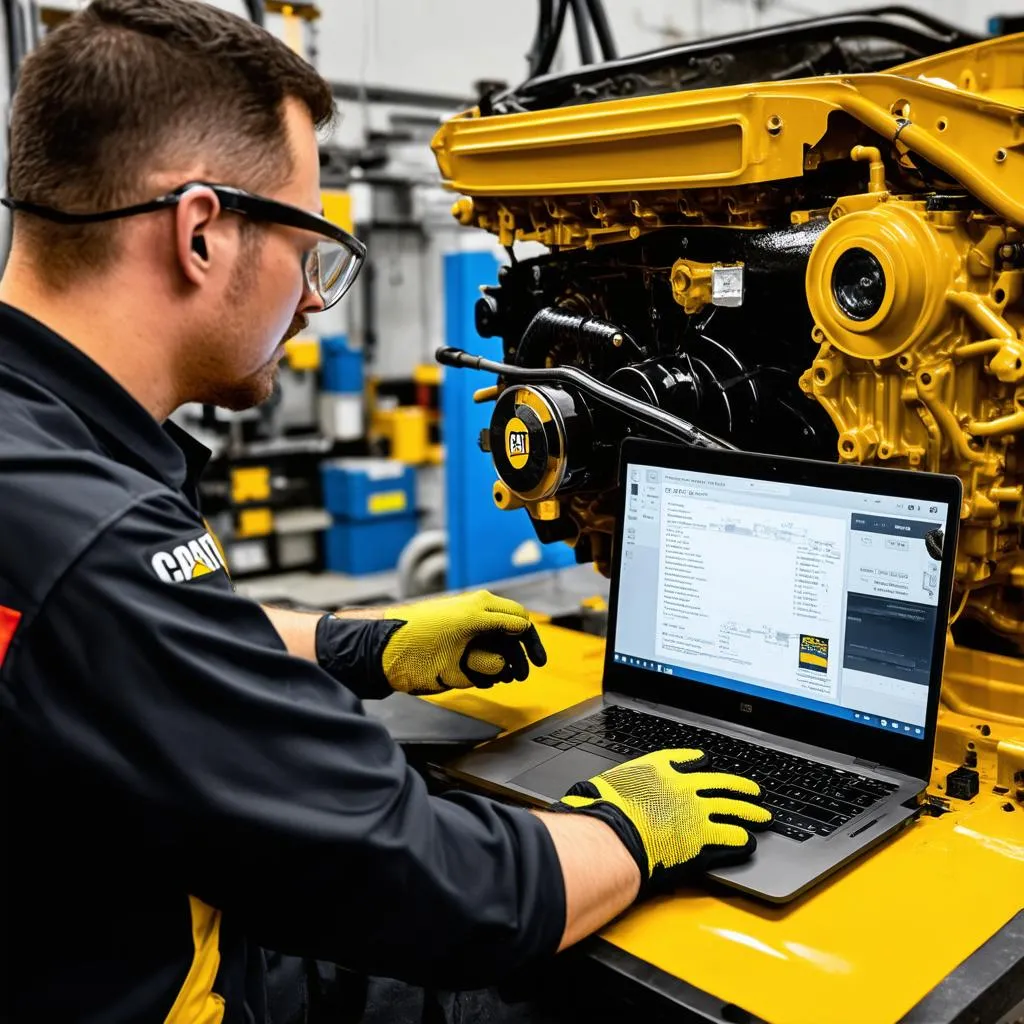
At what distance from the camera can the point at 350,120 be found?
6.30m

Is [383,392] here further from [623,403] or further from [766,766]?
[766,766]

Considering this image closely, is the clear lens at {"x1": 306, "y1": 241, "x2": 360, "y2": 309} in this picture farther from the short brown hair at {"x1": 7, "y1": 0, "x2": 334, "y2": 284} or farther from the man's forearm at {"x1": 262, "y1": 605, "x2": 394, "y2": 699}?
the man's forearm at {"x1": 262, "y1": 605, "x2": 394, "y2": 699}

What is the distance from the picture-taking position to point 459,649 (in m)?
1.55

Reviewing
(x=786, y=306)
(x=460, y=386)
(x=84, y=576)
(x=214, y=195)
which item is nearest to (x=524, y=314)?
(x=786, y=306)

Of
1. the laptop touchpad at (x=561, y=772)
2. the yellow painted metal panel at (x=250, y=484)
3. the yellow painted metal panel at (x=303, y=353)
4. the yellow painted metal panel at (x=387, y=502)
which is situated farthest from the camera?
the yellow painted metal panel at (x=387, y=502)

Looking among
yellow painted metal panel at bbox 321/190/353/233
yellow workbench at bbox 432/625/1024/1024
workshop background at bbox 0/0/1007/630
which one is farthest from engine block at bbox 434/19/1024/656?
workshop background at bbox 0/0/1007/630

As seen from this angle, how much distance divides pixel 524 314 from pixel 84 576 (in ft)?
4.07

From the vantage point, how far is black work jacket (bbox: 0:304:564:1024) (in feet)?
2.74

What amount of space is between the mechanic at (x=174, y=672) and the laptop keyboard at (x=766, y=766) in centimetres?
11

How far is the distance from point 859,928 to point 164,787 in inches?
25.8

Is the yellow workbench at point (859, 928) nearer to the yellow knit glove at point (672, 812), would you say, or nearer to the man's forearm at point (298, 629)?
the yellow knit glove at point (672, 812)

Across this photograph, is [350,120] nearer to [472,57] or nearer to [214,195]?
[472,57]

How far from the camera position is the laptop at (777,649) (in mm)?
1229

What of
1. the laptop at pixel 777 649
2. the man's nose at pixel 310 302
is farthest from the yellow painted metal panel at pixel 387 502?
the man's nose at pixel 310 302
